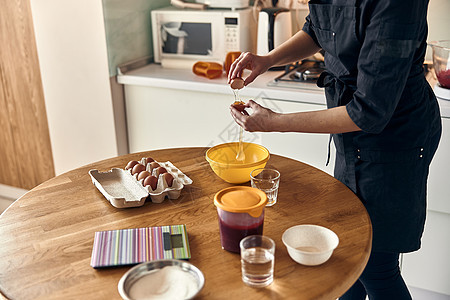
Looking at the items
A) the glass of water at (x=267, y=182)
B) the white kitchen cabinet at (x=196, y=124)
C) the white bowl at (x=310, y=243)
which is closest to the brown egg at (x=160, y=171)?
the glass of water at (x=267, y=182)

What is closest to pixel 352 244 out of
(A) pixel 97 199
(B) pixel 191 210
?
(B) pixel 191 210

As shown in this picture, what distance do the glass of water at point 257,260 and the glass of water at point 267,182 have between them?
0.27 meters

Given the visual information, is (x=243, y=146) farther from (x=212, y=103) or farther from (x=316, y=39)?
(x=212, y=103)

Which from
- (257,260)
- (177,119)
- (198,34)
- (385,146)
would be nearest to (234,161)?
(385,146)

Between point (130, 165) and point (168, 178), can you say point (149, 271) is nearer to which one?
point (168, 178)

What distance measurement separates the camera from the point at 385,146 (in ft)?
4.55

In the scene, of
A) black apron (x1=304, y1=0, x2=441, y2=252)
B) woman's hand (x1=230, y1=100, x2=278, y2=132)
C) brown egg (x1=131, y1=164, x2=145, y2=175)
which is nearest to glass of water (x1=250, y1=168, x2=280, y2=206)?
woman's hand (x1=230, y1=100, x2=278, y2=132)

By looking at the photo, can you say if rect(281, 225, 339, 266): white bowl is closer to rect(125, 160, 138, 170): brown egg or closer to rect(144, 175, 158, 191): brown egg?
rect(144, 175, 158, 191): brown egg

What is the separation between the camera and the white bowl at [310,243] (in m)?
1.06

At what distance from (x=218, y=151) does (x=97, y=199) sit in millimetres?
390

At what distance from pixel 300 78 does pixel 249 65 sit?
2.44ft

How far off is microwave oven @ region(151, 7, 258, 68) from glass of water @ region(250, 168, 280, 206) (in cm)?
126

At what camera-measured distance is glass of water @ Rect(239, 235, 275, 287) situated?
101cm

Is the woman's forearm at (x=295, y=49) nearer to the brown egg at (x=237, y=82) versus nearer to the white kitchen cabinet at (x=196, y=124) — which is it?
the brown egg at (x=237, y=82)
